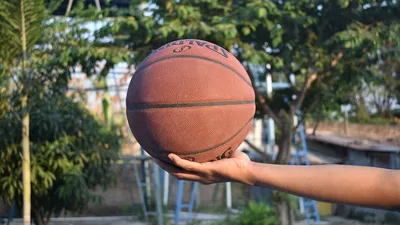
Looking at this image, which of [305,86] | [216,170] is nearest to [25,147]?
[305,86]

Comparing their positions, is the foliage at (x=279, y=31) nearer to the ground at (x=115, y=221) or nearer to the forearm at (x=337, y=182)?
the ground at (x=115, y=221)

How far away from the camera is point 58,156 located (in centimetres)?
762

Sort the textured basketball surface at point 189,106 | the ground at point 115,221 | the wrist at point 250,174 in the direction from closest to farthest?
the wrist at point 250,174 → the textured basketball surface at point 189,106 → the ground at point 115,221

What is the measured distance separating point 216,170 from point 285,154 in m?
6.68

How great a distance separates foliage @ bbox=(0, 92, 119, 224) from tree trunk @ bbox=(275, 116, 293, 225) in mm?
2748

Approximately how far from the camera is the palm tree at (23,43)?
6.14m

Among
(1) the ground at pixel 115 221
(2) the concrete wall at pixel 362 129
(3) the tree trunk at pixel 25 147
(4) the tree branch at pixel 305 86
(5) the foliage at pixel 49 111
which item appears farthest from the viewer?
(2) the concrete wall at pixel 362 129

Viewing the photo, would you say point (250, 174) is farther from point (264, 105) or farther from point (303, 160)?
point (303, 160)

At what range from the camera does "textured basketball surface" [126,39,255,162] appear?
2492mm

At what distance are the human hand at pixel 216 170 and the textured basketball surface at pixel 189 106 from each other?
0.43ft

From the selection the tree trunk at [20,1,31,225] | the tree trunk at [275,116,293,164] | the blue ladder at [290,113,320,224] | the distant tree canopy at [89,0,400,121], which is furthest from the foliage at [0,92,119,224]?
the blue ladder at [290,113,320,224]

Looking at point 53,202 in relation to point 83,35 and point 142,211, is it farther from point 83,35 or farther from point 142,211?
point 142,211

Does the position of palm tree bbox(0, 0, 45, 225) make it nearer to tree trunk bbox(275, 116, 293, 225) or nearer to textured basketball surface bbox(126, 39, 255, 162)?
textured basketball surface bbox(126, 39, 255, 162)

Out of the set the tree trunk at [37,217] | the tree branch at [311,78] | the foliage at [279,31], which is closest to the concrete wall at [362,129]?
the tree branch at [311,78]
